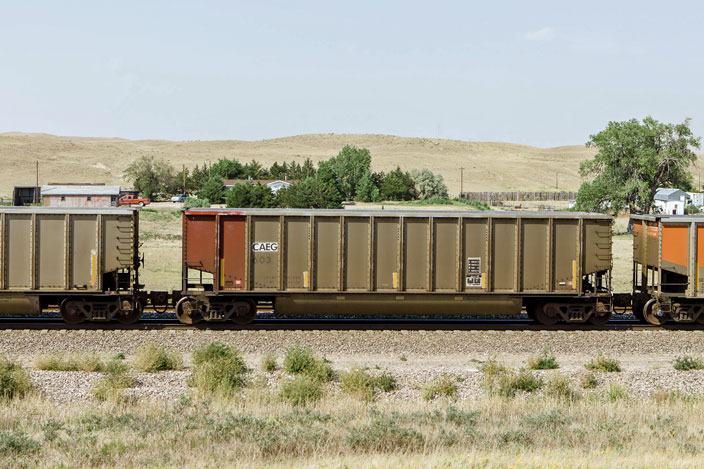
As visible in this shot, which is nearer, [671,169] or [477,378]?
[477,378]

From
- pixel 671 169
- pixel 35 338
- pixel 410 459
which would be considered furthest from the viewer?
pixel 671 169

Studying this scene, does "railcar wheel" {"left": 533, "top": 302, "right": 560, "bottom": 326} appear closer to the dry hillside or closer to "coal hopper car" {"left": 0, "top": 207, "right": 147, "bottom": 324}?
"coal hopper car" {"left": 0, "top": 207, "right": 147, "bottom": 324}

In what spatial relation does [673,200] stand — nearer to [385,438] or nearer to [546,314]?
[546,314]

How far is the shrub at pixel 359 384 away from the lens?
13.7 metres

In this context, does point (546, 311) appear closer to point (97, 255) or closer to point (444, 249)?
point (444, 249)

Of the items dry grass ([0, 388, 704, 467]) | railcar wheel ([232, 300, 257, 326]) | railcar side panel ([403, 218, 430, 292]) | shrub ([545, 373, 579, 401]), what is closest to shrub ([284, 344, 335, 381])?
dry grass ([0, 388, 704, 467])

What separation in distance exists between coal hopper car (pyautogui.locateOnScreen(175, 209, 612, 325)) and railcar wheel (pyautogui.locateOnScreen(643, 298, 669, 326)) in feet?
4.20

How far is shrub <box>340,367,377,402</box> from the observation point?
13.7 meters

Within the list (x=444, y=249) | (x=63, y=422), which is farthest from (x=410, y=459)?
(x=444, y=249)

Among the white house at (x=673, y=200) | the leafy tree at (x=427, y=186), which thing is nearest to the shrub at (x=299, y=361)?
the white house at (x=673, y=200)

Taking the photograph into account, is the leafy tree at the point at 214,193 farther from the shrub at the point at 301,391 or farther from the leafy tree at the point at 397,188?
the shrub at the point at 301,391

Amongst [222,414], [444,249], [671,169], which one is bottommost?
[222,414]

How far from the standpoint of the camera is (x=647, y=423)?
1193 centimetres

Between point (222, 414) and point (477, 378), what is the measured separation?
5.67 meters
